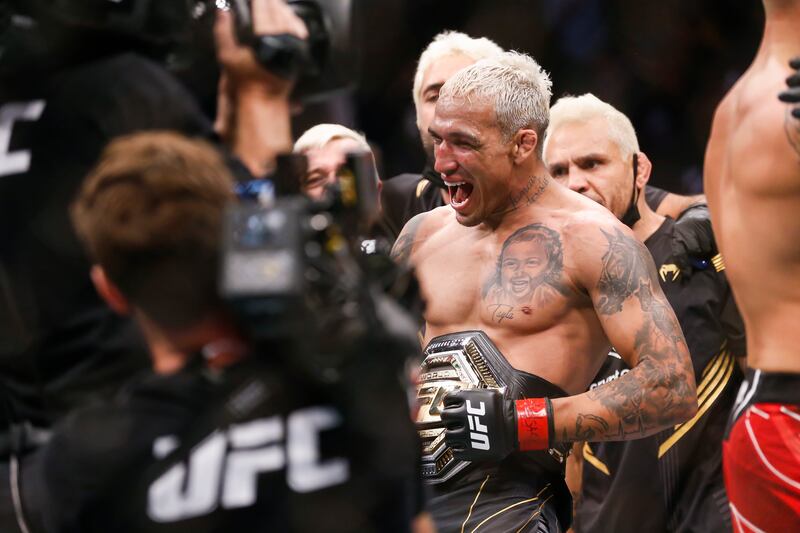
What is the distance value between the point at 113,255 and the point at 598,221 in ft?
3.65

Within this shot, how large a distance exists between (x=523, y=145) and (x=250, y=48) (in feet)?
3.03

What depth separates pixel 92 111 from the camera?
1339 millimetres

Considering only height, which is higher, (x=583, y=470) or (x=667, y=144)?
(x=667, y=144)

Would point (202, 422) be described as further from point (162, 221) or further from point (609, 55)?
point (609, 55)

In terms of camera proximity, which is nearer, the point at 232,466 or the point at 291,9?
the point at 232,466

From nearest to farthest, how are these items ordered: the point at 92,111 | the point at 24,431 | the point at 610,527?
the point at 92,111, the point at 24,431, the point at 610,527

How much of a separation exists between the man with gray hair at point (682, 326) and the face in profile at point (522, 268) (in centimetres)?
63

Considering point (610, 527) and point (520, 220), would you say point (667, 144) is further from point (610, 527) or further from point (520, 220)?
point (520, 220)

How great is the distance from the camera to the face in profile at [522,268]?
1935 mm

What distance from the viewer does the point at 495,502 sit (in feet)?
6.17

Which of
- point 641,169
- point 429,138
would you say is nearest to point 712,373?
point 641,169

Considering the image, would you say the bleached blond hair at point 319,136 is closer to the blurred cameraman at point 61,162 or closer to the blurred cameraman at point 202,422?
the blurred cameraman at point 61,162

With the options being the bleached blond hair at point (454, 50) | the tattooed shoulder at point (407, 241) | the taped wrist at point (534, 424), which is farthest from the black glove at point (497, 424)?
the bleached blond hair at point (454, 50)

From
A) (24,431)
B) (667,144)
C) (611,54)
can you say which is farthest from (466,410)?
(611,54)
